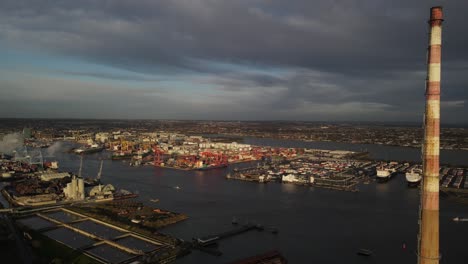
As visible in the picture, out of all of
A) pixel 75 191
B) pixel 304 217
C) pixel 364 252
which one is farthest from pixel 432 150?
pixel 75 191

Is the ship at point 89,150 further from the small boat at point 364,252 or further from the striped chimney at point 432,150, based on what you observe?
the striped chimney at point 432,150

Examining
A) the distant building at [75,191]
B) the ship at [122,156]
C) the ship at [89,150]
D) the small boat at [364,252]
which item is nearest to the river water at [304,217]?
the small boat at [364,252]

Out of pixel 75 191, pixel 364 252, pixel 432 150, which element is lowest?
pixel 364 252

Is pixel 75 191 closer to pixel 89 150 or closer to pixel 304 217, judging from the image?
pixel 304 217

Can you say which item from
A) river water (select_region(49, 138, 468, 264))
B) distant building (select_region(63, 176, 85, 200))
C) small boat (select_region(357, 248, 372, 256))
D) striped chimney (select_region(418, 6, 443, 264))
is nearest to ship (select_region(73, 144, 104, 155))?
river water (select_region(49, 138, 468, 264))

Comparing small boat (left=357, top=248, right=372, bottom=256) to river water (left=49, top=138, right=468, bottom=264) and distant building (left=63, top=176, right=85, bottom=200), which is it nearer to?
river water (left=49, top=138, right=468, bottom=264)
